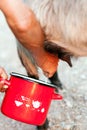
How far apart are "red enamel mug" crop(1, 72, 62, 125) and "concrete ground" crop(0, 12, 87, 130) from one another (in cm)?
56

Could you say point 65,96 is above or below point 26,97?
below

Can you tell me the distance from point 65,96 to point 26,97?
45.2 inches

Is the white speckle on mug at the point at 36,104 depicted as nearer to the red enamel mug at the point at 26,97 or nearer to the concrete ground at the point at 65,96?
the red enamel mug at the point at 26,97

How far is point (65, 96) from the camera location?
9.12 feet

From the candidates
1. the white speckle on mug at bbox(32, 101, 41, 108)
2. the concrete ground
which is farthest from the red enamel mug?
the concrete ground

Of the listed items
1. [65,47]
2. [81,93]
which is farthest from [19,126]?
[65,47]

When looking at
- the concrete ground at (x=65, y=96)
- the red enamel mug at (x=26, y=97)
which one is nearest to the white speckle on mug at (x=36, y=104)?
the red enamel mug at (x=26, y=97)

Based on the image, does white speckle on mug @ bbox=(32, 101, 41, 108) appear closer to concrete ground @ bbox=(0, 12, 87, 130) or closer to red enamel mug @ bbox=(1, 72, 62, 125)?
red enamel mug @ bbox=(1, 72, 62, 125)

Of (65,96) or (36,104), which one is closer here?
(36,104)

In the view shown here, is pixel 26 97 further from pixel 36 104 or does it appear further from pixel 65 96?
pixel 65 96

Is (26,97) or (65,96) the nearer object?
(26,97)

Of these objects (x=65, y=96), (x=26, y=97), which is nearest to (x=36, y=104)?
(x=26, y=97)

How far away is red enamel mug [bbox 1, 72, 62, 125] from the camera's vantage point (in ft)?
5.40

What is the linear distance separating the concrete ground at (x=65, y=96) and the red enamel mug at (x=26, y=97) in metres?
0.56
